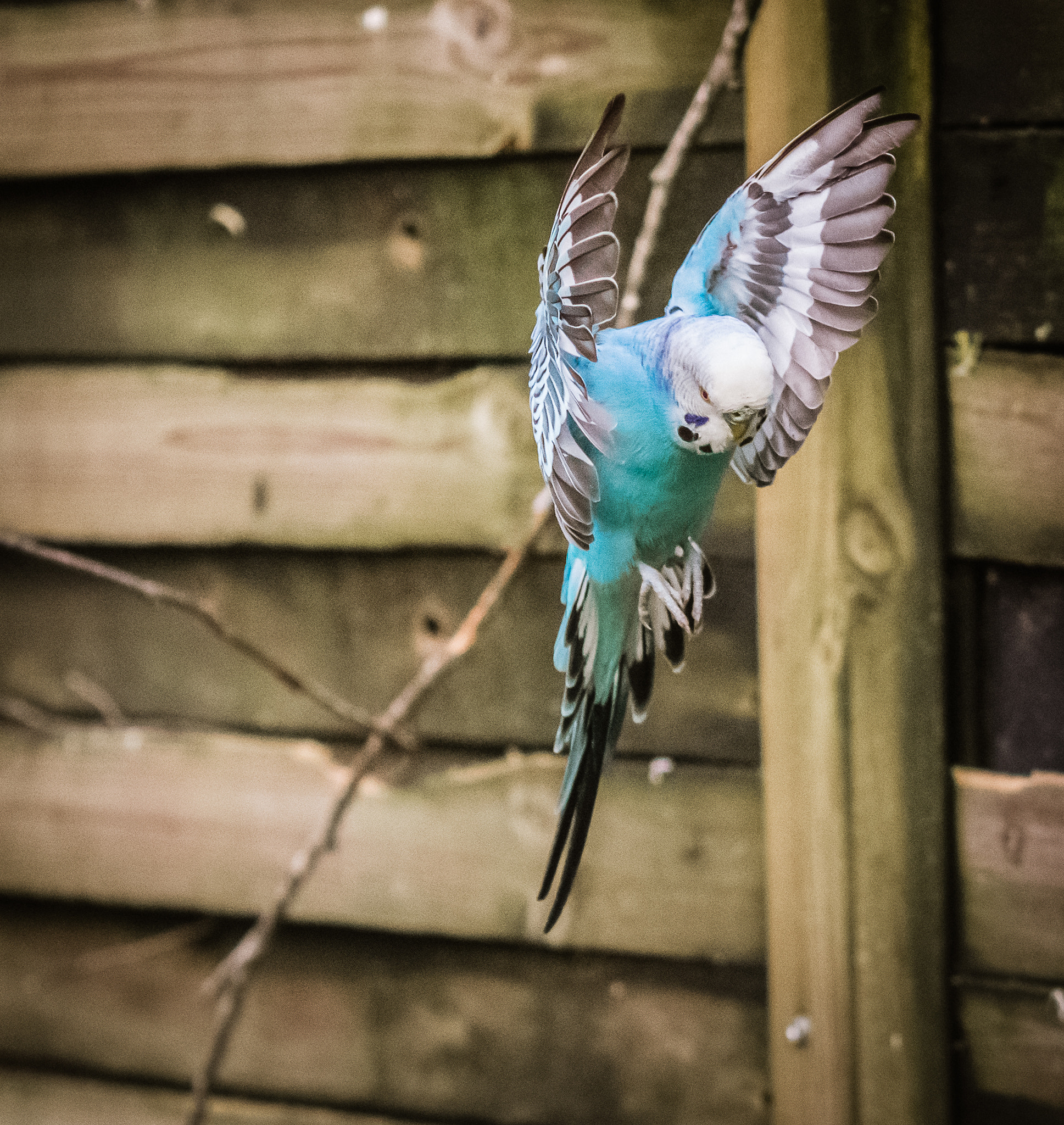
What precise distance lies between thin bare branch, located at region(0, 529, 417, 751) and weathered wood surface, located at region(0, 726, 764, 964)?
0.05 m

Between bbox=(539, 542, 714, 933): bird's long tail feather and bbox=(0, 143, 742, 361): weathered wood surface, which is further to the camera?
bbox=(0, 143, 742, 361): weathered wood surface

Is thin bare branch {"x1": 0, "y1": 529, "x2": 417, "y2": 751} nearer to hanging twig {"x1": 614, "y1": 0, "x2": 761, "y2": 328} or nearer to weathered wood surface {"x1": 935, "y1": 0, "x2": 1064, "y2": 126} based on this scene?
hanging twig {"x1": 614, "y1": 0, "x2": 761, "y2": 328}

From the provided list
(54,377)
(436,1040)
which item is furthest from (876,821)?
(54,377)

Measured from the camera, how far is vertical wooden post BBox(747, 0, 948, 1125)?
2.14 ft

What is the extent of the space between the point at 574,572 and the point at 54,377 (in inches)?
25.5

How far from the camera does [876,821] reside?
71cm

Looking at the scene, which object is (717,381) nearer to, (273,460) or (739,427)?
(739,427)

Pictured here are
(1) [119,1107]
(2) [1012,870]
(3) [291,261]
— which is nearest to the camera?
(2) [1012,870]

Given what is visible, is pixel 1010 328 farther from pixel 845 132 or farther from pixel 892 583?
pixel 845 132

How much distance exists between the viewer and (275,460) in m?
0.84

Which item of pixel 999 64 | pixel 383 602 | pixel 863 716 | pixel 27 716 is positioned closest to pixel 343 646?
pixel 383 602

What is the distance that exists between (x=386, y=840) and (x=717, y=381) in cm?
64

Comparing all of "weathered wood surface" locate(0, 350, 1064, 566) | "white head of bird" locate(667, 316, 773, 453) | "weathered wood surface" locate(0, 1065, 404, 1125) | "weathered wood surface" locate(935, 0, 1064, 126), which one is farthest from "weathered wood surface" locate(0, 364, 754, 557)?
"weathered wood surface" locate(0, 1065, 404, 1125)

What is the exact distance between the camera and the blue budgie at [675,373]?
315 mm
